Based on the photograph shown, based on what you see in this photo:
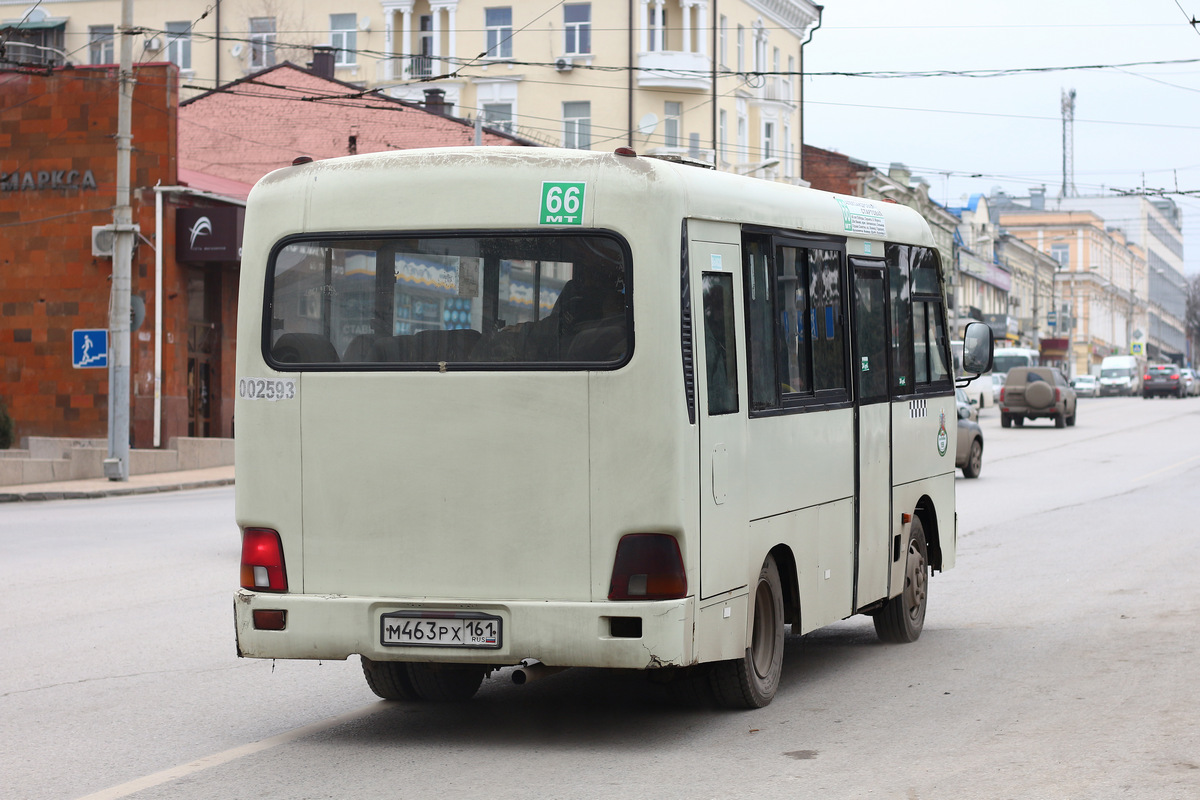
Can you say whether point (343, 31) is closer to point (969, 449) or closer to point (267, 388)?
point (969, 449)

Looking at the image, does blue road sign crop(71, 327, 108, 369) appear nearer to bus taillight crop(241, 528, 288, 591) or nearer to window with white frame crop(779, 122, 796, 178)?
bus taillight crop(241, 528, 288, 591)

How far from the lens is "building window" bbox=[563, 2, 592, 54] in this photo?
5656 cm

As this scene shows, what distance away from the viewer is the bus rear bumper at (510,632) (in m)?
6.64

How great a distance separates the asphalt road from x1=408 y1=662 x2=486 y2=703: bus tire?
10 centimetres

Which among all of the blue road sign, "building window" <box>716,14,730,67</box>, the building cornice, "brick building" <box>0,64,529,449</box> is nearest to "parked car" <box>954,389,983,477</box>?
the blue road sign

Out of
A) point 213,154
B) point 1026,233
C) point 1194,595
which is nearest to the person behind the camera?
point 1194,595

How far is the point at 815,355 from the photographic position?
835 centimetres

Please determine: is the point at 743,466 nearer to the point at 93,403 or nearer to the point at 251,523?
the point at 251,523

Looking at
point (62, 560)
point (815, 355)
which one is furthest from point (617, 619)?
point (62, 560)

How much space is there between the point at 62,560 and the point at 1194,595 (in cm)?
1015

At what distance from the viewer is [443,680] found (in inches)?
313

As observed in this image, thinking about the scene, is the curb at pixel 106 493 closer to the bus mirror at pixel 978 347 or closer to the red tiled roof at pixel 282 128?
the bus mirror at pixel 978 347

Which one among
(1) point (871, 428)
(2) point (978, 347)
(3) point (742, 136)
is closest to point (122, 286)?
(2) point (978, 347)

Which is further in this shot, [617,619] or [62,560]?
[62,560]
